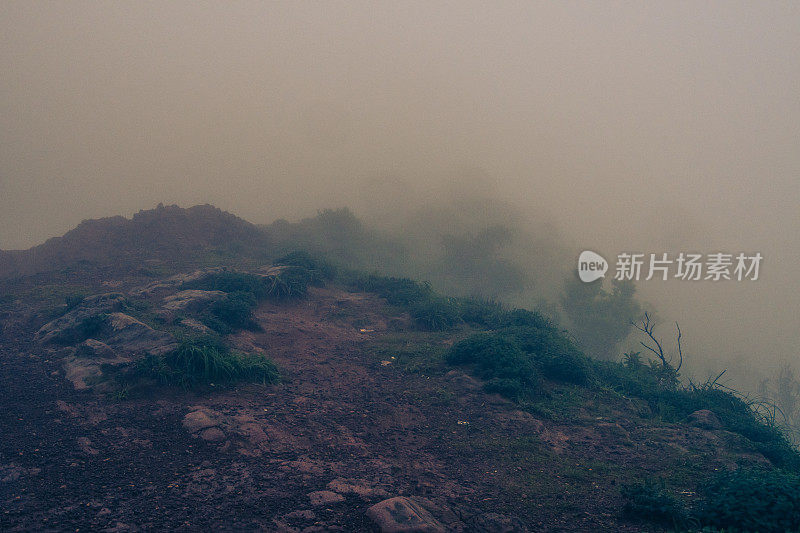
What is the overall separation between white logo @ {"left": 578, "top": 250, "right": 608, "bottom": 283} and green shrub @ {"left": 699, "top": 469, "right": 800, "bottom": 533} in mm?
31576

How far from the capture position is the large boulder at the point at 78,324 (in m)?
11.1

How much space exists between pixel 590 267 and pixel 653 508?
33.7 m

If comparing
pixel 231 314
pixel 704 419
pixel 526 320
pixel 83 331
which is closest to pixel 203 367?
pixel 83 331

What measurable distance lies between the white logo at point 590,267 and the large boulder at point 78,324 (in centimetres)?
3228

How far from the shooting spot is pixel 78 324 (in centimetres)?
1131

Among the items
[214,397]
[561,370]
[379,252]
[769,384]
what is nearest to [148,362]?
[214,397]

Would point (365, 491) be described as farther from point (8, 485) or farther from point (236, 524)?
point (8, 485)

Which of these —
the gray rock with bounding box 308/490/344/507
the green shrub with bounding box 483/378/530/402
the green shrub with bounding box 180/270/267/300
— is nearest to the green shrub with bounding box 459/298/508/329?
the green shrub with bounding box 483/378/530/402

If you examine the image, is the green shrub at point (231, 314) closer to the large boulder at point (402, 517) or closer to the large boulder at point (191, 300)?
the large boulder at point (191, 300)

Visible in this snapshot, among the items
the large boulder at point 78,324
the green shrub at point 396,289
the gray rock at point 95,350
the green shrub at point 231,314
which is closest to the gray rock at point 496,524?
the gray rock at point 95,350

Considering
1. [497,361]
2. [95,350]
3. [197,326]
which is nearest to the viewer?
[95,350]

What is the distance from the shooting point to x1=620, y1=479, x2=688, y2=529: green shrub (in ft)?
17.6


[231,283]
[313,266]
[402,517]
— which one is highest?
[313,266]

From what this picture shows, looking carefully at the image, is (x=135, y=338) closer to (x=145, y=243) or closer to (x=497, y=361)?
(x=497, y=361)
